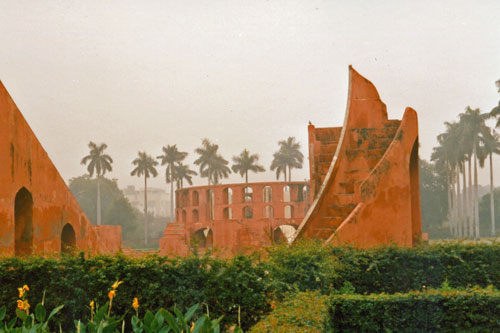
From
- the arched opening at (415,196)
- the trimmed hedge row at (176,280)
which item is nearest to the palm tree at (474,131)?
the arched opening at (415,196)

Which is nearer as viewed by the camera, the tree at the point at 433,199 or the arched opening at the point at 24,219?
the arched opening at the point at 24,219

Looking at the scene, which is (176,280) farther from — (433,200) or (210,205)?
(433,200)

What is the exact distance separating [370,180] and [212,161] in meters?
43.7

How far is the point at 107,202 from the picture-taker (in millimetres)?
56031

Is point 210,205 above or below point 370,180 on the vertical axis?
below

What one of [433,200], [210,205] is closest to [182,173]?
[210,205]

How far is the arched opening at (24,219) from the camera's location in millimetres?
10562

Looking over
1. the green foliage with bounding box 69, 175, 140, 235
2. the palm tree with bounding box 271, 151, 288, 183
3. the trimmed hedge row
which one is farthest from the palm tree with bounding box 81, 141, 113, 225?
the trimmed hedge row

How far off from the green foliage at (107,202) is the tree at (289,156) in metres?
16.9

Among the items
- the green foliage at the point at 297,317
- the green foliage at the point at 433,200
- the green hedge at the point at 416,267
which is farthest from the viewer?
the green foliage at the point at 433,200

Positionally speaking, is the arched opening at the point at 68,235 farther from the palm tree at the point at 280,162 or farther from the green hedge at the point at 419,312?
the palm tree at the point at 280,162

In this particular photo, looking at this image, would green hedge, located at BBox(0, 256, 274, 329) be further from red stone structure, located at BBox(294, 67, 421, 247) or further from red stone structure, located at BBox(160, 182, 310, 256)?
red stone structure, located at BBox(160, 182, 310, 256)

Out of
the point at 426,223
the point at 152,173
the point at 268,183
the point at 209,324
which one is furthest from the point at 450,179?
the point at 209,324

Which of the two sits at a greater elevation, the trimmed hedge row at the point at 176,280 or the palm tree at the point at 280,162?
the palm tree at the point at 280,162
